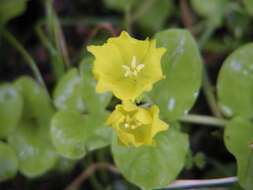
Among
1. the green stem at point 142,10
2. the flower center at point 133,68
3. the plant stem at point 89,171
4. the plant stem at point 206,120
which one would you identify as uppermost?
the flower center at point 133,68

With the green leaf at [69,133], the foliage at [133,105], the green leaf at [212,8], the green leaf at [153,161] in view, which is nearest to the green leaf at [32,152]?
the foliage at [133,105]

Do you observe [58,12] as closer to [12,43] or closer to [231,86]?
[12,43]

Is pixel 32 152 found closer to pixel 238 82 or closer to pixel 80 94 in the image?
pixel 80 94

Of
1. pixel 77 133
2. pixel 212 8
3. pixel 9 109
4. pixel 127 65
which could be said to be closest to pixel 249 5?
pixel 212 8

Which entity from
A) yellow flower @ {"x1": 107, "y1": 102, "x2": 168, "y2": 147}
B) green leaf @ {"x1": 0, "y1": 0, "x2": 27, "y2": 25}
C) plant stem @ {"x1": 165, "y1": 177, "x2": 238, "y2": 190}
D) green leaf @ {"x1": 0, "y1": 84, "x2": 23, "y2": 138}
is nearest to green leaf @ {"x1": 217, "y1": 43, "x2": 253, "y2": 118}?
plant stem @ {"x1": 165, "y1": 177, "x2": 238, "y2": 190}

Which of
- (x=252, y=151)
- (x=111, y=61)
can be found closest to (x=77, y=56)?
(x=111, y=61)

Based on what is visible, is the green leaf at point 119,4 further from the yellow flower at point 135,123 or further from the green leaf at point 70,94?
the yellow flower at point 135,123
